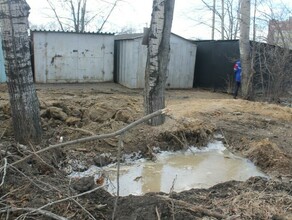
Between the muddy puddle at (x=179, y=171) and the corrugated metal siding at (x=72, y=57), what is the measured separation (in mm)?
8585

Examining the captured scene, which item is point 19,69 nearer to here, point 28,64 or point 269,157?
point 28,64

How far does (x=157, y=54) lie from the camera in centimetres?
605

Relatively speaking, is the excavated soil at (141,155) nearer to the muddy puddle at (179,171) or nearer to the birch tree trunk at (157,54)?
the muddy puddle at (179,171)

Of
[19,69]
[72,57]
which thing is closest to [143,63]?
[72,57]

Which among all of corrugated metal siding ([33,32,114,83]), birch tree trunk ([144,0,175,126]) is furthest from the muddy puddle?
corrugated metal siding ([33,32,114,83])

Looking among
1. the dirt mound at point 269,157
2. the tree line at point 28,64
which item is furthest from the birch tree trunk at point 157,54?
the dirt mound at point 269,157

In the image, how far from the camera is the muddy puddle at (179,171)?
454cm

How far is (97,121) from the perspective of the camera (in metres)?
6.46

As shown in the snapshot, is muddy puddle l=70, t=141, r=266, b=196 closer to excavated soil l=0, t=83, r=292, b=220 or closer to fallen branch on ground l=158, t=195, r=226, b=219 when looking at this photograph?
excavated soil l=0, t=83, r=292, b=220

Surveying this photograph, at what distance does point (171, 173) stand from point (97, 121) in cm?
211

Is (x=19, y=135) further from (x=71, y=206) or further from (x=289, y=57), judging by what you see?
(x=289, y=57)

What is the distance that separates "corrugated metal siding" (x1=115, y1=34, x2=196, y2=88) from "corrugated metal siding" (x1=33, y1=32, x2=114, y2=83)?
21.3 inches

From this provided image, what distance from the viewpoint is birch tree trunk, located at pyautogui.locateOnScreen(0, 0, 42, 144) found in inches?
170

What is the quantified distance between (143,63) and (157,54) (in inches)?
260
